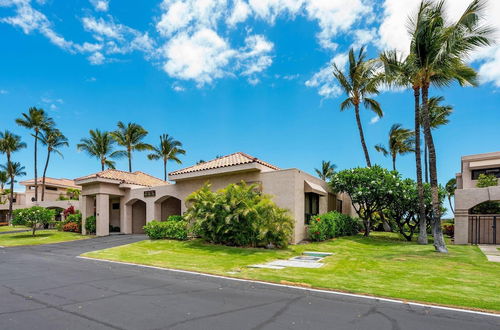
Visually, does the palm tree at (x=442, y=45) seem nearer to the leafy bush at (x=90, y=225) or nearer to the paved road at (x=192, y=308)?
the paved road at (x=192, y=308)

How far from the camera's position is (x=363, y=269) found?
1066 cm

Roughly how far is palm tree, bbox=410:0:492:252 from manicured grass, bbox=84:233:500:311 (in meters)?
3.71

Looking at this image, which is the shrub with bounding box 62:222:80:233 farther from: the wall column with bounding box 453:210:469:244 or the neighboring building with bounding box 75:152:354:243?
the wall column with bounding box 453:210:469:244

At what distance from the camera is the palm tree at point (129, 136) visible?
1577 inches

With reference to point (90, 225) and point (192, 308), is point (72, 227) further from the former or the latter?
point (192, 308)

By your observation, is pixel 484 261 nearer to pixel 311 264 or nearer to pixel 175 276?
pixel 311 264

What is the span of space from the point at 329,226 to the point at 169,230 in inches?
384

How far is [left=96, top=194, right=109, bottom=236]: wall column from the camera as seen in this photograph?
24469mm

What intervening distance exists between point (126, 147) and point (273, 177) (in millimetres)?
28747

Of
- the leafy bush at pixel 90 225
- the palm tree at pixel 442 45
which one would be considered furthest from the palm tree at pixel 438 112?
the leafy bush at pixel 90 225

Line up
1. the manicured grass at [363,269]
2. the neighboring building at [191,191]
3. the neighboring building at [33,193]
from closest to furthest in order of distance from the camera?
Answer: the manicured grass at [363,269], the neighboring building at [191,191], the neighboring building at [33,193]

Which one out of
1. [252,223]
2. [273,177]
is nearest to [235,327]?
[252,223]

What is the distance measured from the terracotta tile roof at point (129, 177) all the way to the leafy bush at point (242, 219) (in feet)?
39.6

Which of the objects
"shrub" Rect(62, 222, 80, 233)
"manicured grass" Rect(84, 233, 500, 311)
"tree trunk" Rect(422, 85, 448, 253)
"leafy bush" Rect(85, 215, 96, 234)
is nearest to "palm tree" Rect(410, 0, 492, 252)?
"tree trunk" Rect(422, 85, 448, 253)
